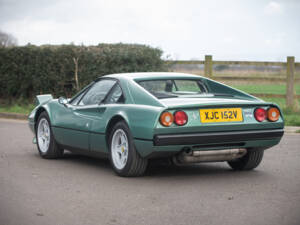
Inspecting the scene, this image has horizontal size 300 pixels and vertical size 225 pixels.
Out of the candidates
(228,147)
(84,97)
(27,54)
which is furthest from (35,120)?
(27,54)

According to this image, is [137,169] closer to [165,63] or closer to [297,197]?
[297,197]

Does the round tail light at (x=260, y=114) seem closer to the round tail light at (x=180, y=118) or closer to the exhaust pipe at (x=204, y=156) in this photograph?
the exhaust pipe at (x=204, y=156)

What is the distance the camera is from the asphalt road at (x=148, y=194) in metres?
5.41

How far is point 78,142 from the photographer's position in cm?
855

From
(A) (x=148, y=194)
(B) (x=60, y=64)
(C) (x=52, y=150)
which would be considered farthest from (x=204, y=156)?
(B) (x=60, y=64)

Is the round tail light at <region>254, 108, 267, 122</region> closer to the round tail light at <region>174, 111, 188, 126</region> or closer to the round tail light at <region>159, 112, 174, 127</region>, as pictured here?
the round tail light at <region>174, 111, 188, 126</region>

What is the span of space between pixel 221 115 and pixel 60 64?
12.7m

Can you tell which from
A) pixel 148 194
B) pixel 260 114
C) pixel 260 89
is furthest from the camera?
pixel 260 89

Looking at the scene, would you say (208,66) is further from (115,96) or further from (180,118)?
(180,118)

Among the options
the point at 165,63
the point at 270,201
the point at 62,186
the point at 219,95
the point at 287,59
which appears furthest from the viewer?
the point at 165,63

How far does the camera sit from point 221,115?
7.17m

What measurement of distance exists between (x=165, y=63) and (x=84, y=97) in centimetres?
1076

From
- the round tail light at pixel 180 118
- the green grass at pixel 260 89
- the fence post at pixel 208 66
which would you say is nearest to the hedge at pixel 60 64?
the fence post at pixel 208 66

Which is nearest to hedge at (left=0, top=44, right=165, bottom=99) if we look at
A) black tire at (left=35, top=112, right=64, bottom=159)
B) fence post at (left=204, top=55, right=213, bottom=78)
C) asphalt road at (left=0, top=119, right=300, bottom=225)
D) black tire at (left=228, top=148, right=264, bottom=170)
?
fence post at (left=204, top=55, right=213, bottom=78)
